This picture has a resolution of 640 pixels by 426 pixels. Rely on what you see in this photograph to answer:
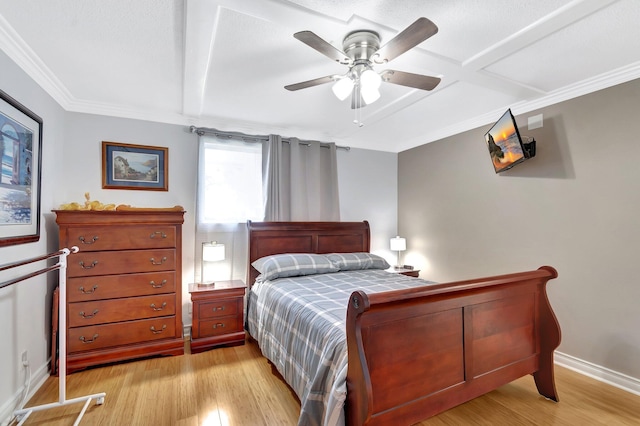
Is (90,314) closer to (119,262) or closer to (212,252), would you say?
(119,262)

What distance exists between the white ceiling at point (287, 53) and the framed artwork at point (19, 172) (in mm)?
402

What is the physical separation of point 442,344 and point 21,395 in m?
2.91

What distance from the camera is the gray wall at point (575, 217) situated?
2379mm

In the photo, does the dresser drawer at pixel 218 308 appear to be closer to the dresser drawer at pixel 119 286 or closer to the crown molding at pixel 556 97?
the dresser drawer at pixel 119 286

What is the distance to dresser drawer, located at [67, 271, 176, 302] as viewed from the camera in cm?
258

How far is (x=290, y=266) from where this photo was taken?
3178mm

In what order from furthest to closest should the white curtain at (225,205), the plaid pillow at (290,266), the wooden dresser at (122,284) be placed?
the white curtain at (225,205)
the plaid pillow at (290,266)
the wooden dresser at (122,284)

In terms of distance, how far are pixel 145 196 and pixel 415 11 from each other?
310cm

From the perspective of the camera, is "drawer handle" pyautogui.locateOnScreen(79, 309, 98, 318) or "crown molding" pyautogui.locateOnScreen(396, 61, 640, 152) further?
"drawer handle" pyautogui.locateOnScreen(79, 309, 98, 318)

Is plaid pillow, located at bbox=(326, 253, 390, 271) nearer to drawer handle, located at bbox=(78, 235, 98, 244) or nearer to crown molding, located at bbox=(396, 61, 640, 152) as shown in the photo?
crown molding, located at bbox=(396, 61, 640, 152)

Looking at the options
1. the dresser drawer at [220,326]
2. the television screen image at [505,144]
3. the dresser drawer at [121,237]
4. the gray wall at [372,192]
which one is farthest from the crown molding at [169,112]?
the dresser drawer at [220,326]

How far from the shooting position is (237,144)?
144 inches

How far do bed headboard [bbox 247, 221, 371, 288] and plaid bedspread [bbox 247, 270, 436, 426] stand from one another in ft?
1.65

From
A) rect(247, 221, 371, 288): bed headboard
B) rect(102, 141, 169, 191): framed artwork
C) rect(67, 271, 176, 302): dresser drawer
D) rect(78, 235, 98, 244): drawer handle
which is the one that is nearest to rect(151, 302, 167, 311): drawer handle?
rect(67, 271, 176, 302): dresser drawer
